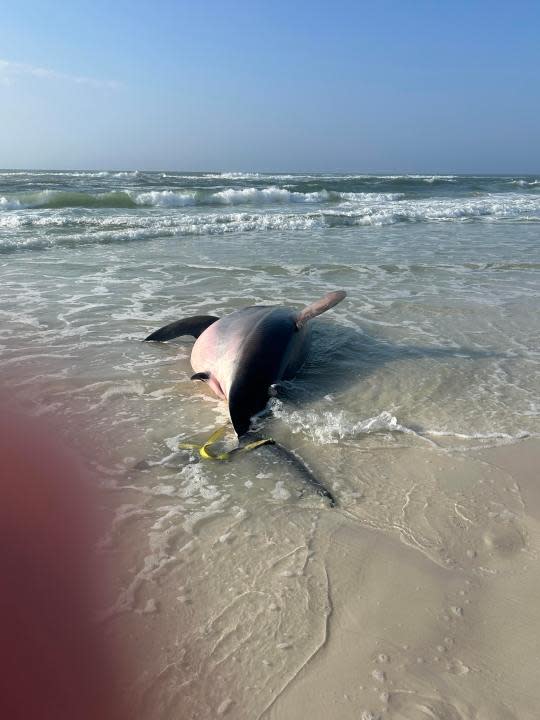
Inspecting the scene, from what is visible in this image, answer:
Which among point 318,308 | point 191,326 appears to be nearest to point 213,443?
point 318,308

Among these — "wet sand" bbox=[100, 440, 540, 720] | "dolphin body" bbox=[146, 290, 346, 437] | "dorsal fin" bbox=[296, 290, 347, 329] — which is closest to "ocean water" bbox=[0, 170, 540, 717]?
"wet sand" bbox=[100, 440, 540, 720]

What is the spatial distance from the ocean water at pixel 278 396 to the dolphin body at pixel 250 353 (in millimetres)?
161

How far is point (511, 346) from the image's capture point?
580cm

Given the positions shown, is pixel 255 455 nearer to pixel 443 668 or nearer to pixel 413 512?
pixel 413 512

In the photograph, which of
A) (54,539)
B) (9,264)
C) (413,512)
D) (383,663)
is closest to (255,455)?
(413,512)

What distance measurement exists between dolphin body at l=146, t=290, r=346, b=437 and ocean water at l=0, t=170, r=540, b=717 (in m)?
0.16

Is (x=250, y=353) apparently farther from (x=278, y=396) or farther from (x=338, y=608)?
(x=338, y=608)

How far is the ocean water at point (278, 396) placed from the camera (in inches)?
102

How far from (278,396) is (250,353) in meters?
0.40

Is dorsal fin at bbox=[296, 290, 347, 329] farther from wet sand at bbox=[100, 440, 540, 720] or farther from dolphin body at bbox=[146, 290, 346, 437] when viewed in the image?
wet sand at bbox=[100, 440, 540, 720]

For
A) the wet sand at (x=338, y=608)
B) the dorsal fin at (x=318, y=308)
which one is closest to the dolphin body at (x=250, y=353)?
the dorsal fin at (x=318, y=308)

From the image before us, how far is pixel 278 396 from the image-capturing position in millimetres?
4301

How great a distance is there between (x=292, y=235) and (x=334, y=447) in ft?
38.1

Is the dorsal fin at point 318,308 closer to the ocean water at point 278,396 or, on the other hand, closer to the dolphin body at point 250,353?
the dolphin body at point 250,353
